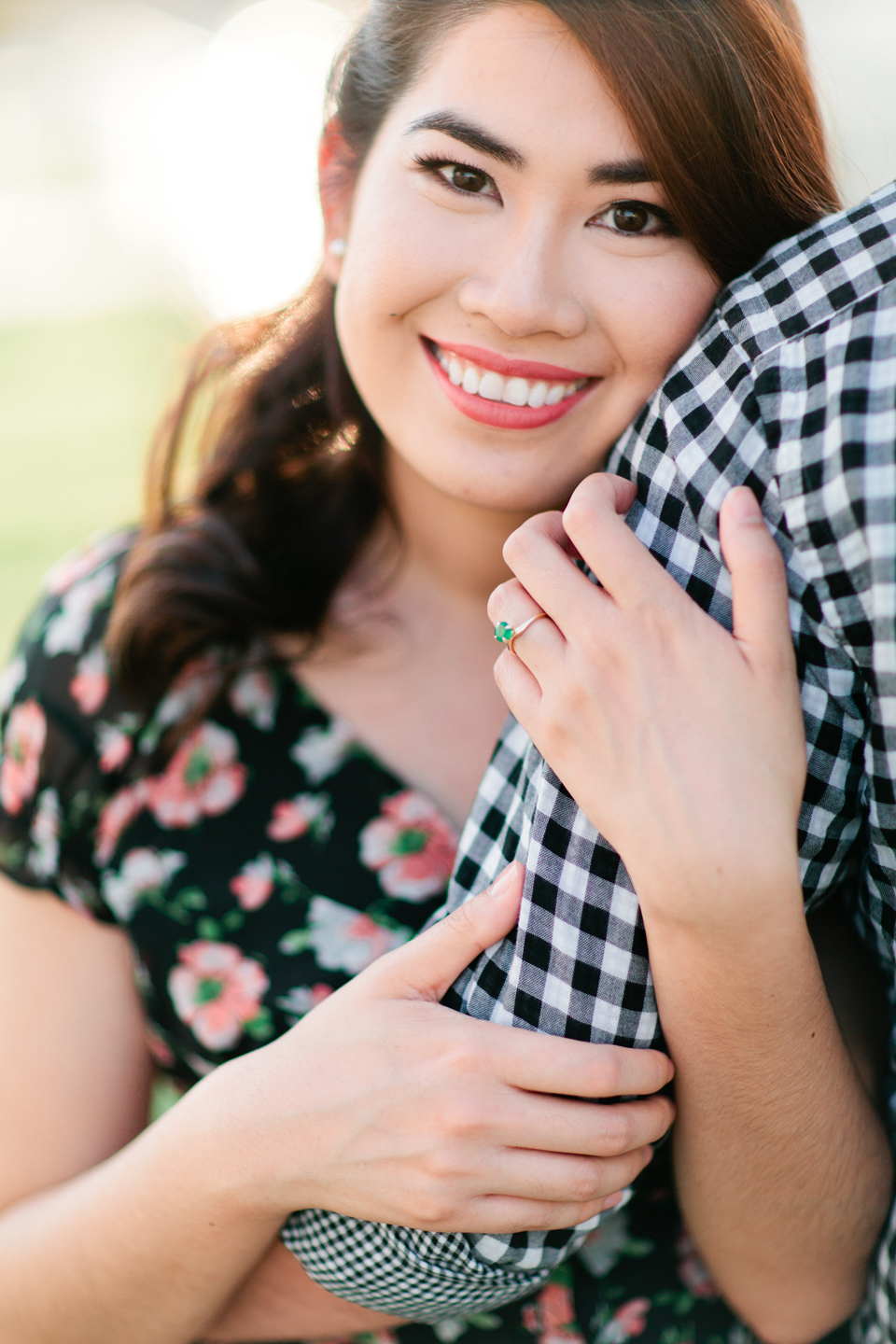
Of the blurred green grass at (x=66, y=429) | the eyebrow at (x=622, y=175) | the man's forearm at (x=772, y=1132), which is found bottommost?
the blurred green grass at (x=66, y=429)

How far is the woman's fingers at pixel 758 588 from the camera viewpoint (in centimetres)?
92

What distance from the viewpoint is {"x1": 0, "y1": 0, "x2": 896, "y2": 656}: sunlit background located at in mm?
4098

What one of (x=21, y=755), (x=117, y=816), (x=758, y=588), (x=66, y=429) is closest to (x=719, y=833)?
(x=758, y=588)

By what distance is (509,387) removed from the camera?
1.26 metres

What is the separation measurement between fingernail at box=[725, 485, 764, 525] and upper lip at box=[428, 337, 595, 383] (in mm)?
351

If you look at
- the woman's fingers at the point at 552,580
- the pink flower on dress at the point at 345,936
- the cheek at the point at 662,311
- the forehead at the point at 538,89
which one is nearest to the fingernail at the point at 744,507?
the woman's fingers at the point at 552,580

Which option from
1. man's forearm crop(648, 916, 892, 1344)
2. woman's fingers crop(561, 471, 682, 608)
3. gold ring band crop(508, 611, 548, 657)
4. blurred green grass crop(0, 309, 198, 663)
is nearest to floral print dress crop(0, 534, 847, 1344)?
man's forearm crop(648, 916, 892, 1344)

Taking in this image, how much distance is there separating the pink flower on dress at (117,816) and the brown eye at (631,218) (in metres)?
0.92

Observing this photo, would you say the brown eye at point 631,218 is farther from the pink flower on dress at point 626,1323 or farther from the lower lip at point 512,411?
the pink flower on dress at point 626,1323

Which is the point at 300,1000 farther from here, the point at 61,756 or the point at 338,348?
the point at 338,348

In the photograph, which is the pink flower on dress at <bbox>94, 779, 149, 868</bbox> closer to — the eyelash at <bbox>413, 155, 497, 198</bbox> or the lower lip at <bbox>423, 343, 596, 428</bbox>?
the lower lip at <bbox>423, 343, 596, 428</bbox>

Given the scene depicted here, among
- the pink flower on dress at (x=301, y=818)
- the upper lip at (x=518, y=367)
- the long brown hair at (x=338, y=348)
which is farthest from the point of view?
the pink flower on dress at (x=301, y=818)

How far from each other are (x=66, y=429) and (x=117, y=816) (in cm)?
651

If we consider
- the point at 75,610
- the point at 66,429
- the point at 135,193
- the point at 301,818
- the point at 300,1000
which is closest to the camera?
the point at 300,1000
